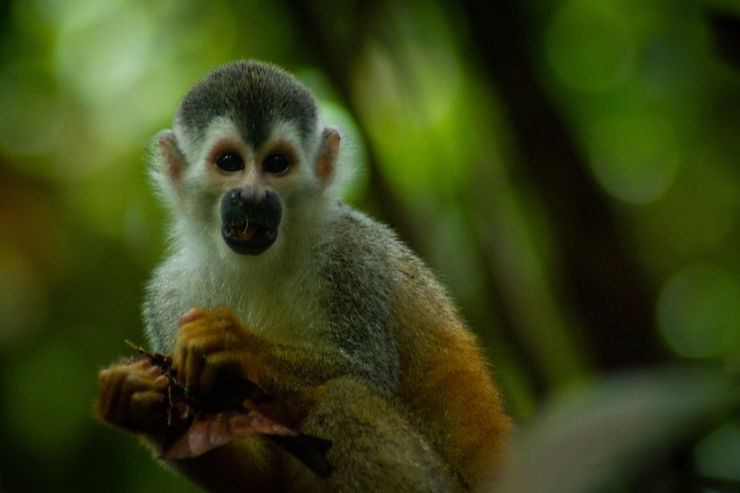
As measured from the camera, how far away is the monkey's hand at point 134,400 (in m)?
2.73

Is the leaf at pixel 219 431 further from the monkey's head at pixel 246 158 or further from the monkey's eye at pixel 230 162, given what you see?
the monkey's eye at pixel 230 162

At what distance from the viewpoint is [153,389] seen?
2773mm

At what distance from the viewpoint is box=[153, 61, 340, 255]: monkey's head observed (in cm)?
323

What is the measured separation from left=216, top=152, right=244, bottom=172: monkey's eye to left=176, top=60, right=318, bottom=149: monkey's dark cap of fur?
0.10m

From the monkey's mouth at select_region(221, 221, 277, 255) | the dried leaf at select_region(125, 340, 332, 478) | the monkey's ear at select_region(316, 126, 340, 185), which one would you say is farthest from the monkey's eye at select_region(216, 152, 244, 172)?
the dried leaf at select_region(125, 340, 332, 478)

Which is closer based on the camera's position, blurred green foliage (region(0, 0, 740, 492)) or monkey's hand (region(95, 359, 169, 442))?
monkey's hand (region(95, 359, 169, 442))

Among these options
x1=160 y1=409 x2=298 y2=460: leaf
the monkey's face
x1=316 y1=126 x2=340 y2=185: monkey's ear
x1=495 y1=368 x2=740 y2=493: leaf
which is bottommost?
x1=495 y1=368 x2=740 y2=493: leaf

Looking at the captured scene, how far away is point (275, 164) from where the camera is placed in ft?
11.2

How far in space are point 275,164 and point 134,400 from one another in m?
1.19

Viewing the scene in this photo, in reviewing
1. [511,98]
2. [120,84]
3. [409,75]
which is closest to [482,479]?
[511,98]

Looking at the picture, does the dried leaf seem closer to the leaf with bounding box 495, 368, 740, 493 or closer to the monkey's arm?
the monkey's arm

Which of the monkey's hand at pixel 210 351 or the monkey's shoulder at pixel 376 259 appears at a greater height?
the monkey's shoulder at pixel 376 259

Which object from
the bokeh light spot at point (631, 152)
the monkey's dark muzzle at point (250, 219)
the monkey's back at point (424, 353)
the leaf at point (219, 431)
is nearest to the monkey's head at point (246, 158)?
the monkey's dark muzzle at point (250, 219)

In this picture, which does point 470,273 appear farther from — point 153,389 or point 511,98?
point 153,389
